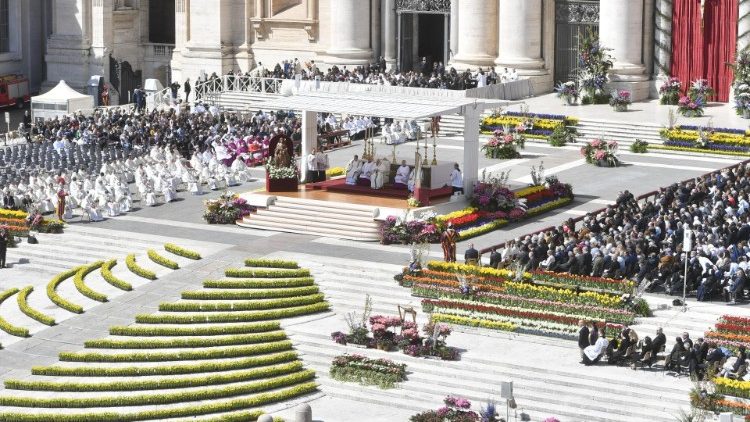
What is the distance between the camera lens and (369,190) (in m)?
60.7

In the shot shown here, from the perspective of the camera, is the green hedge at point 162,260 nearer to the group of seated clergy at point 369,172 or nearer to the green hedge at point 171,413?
the group of seated clergy at point 369,172

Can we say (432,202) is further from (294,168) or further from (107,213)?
(107,213)

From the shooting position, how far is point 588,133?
2913 inches

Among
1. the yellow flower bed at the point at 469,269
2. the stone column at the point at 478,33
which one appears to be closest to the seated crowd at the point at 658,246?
the yellow flower bed at the point at 469,269

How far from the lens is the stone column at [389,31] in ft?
285

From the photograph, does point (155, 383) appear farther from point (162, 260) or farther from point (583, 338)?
point (583, 338)

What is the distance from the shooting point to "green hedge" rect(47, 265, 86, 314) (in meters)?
49.5

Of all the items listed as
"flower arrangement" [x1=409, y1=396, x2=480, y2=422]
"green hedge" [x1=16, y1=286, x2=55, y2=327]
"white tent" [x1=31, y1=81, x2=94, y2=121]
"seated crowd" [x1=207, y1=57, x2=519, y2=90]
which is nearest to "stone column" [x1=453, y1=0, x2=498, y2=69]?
"seated crowd" [x1=207, y1=57, x2=519, y2=90]

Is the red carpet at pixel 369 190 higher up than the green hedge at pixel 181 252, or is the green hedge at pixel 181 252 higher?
the red carpet at pixel 369 190

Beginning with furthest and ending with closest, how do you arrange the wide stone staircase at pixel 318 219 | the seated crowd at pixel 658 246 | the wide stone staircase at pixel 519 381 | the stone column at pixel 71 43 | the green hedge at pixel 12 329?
the stone column at pixel 71 43 → the wide stone staircase at pixel 318 219 → the seated crowd at pixel 658 246 → the green hedge at pixel 12 329 → the wide stone staircase at pixel 519 381

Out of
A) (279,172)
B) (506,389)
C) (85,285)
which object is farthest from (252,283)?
(506,389)

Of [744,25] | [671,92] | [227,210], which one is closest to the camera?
[227,210]

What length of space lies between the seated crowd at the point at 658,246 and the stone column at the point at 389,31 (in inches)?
1234

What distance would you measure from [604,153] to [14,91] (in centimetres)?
3818
